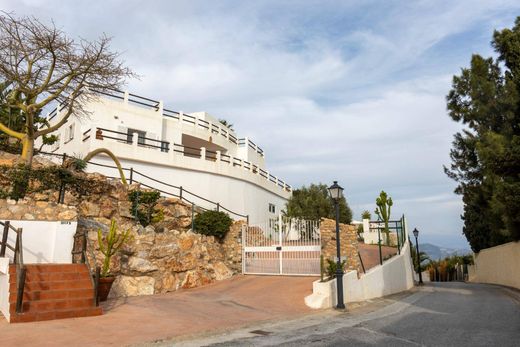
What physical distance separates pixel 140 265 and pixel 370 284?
8.74 m

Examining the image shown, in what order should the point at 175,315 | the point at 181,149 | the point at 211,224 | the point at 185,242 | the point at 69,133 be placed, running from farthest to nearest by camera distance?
the point at 181,149 → the point at 69,133 → the point at 211,224 → the point at 185,242 → the point at 175,315

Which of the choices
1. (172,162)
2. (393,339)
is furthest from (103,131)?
(393,339)

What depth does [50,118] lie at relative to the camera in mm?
28641

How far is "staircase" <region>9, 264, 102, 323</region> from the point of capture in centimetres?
884

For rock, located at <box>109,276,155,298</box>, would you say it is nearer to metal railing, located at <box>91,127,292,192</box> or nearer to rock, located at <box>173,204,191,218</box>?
Result: rock, located at <box>173,204,191,218</box>

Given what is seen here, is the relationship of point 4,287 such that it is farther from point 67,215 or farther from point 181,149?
point 181,149

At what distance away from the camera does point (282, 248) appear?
1755cm

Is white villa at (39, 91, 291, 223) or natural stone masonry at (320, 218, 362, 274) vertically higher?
white villa at (39, 91, 291, 223)

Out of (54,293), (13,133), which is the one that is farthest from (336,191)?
(13,133)

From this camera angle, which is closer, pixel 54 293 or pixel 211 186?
pixel 54 293

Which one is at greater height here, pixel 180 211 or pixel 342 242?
pixel 180 211

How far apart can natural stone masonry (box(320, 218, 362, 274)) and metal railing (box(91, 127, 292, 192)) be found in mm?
9742

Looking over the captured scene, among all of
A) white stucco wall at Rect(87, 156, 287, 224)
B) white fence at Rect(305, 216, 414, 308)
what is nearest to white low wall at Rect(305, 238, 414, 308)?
white fence at Rect(305, 216, 414, 308)

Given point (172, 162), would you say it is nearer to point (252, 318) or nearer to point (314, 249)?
point (314, 249)
